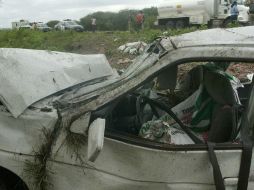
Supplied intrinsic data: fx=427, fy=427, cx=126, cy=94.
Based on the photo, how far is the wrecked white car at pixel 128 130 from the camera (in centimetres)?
229

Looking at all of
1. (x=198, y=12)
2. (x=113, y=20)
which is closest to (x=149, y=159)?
(x=198, y=12)

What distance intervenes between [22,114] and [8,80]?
320 millimetres

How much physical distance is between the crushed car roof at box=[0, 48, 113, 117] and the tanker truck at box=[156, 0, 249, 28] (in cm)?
2235

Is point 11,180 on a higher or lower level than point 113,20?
higher

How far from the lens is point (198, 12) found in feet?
88.1

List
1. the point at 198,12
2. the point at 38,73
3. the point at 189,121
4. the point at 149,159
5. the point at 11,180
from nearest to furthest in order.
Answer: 1. the point at 149,159
2. the point at 11,180
3. the point at 38,73
4. the point at 189,121
5. the point at 198,12

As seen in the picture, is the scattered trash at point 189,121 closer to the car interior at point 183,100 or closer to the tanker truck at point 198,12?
the car interior at point 183,100

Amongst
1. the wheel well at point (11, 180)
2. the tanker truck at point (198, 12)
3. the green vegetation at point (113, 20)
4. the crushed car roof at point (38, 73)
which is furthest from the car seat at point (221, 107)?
the green vegetation at point (113, 20)

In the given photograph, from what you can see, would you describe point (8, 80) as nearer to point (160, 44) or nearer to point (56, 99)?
point (56, 99)

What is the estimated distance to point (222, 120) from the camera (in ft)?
8.67

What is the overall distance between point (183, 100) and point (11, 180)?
1.50 meters

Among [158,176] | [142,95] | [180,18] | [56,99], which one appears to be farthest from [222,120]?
[180,18]

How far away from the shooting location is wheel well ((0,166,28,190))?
279 centimetres

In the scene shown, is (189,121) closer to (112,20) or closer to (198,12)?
(198,12)
